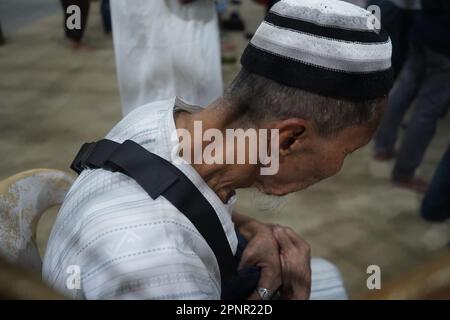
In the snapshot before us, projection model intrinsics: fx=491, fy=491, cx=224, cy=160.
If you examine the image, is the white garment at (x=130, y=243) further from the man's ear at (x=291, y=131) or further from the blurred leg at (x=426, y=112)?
the blurred leg at (x=426, y=112)

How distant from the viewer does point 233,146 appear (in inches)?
29.8

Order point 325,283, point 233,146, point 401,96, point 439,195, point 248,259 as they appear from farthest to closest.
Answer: point 401,96 → point 439,195 → point 325,283 → point 248,259 → point 233,146

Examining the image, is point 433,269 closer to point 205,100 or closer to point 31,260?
point 31,260

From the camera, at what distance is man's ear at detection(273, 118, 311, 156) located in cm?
70

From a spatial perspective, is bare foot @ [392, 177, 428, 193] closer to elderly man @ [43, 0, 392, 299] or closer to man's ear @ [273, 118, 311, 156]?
elderly man @ [43, 0, 392, 299]

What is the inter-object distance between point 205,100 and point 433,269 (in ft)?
4.76

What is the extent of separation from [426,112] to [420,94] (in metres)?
0.08

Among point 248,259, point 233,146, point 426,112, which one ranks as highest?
point 233,146

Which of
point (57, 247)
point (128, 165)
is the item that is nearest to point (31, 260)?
point (57, 247)

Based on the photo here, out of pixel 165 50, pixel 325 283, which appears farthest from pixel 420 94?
pixel 325 283

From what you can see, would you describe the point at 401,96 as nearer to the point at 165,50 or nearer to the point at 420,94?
the point at 420,94

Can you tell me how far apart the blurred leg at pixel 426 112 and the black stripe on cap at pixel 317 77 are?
1.37 m

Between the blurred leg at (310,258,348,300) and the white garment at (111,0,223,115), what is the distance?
784mm

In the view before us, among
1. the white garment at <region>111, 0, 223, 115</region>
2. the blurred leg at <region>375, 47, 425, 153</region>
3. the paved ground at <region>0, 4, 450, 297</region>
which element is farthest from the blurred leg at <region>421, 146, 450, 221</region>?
the white garment at <region>111, 0, 223, 115</region>
